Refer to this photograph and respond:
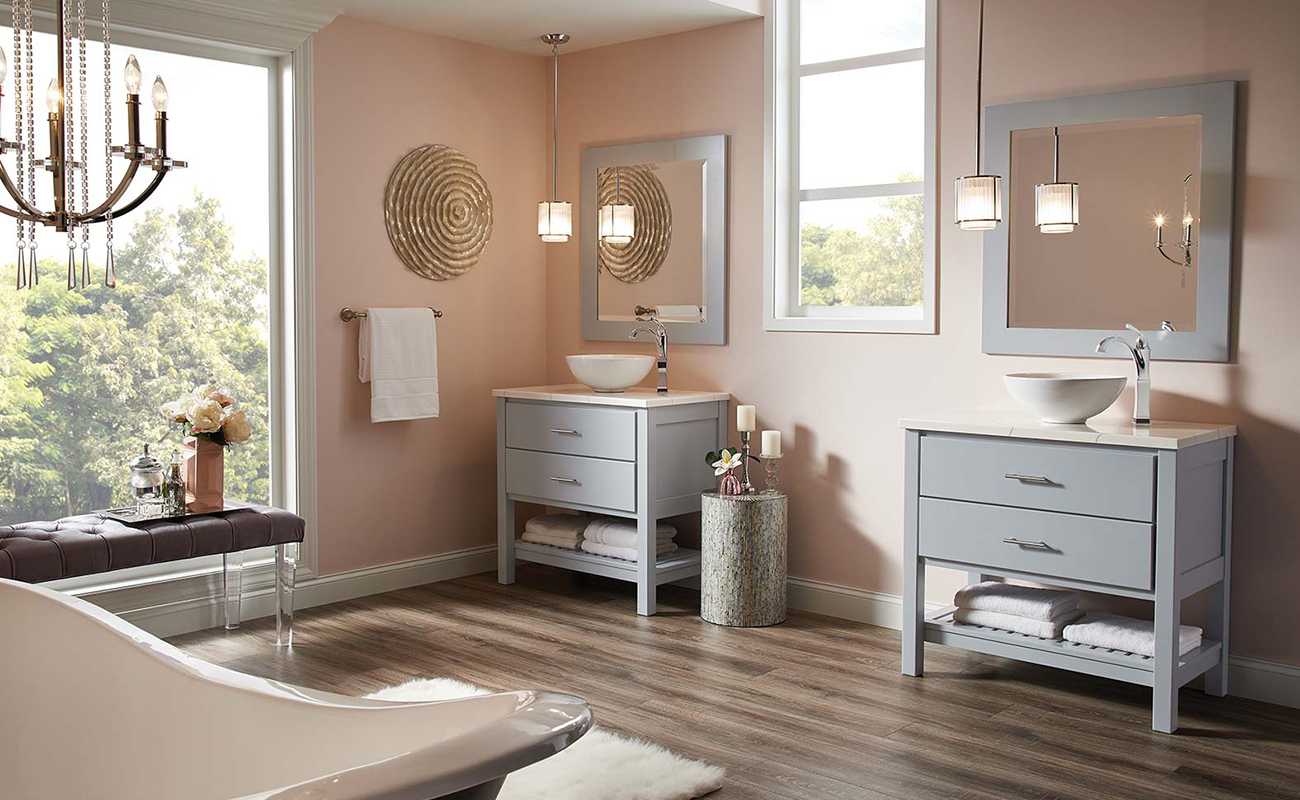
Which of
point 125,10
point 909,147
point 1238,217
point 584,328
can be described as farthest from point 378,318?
point 1238,217

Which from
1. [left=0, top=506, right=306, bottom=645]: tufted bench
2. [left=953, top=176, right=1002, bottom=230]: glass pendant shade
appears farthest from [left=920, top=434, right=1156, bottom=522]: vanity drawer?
[left=0, top=506, right=306, bottom=645]: tufted bench

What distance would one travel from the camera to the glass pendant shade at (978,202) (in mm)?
3584

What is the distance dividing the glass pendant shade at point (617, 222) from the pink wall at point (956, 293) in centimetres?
33

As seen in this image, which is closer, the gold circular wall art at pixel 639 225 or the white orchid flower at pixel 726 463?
the white orchid flower at pixel 726 463

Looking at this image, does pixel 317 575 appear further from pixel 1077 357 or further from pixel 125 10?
pixel 1077 357

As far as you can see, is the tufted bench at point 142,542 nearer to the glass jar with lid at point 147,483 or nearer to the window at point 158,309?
the glass jar with lid at point 147,483

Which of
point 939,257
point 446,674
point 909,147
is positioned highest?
point 909,147

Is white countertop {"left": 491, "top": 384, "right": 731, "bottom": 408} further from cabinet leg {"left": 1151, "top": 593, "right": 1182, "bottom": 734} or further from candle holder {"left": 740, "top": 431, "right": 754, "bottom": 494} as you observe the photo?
cabinet leg {"left": 1151, "top": 593, "right": 1182, "bottom": 734}

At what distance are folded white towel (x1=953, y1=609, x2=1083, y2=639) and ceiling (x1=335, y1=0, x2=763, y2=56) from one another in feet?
7.85

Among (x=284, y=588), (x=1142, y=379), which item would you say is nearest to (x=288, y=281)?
(x=284, y=588)

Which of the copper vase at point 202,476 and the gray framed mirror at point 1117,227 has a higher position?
the gray framed mirror at point 1117,227

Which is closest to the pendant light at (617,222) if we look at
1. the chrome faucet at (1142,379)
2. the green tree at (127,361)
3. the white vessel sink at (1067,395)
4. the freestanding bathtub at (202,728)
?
the green tree at (127,361)

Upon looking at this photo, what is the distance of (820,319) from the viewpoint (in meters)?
4.50

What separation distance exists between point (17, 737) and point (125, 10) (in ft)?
8.59
